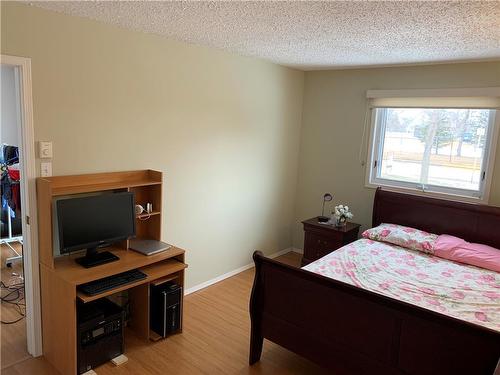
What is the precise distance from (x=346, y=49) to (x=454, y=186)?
1856mm

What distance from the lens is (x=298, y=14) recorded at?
2285 mm

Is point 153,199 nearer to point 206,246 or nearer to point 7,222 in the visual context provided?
point 206,246

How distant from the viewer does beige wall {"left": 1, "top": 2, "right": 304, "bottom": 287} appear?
2.52m

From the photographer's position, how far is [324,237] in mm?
4113

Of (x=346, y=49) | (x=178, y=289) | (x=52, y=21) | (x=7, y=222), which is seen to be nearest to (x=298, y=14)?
(x=346, y=49)

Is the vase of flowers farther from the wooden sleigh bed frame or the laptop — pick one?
the laptop

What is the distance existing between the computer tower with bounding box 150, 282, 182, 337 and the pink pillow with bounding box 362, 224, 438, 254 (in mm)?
1975

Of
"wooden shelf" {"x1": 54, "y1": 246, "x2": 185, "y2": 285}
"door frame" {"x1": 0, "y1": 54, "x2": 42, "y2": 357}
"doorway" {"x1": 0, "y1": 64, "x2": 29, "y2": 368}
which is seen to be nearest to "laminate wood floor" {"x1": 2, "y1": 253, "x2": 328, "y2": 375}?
"door frame" {"x1": 0, "y1": 54, "x2": 42, "y2": 357}

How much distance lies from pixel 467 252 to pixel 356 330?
164 centimetres

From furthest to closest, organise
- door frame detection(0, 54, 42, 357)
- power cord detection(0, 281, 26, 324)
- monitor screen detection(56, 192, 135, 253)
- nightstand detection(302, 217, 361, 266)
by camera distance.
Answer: nightstand detection(302, 217, 361, 266)
power cord detection(0, 281, 26, 324)
monitor screen detection(56, 192, 135, 253)
door frame detection(0, 54, 42, 357)

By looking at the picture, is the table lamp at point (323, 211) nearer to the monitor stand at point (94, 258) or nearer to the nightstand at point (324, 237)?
the nightstand at point (324, 237)

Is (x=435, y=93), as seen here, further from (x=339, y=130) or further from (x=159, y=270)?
(x=159, y=270)

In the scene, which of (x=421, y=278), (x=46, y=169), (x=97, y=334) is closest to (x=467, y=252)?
(x=421, y=278)

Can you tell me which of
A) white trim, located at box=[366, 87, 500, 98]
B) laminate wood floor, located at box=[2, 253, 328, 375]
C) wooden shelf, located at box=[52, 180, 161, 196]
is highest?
white trim, located at box=[366, 87, 500, 98]
